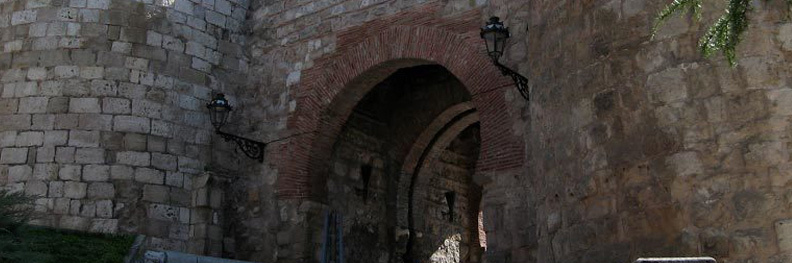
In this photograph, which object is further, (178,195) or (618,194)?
(178,195)

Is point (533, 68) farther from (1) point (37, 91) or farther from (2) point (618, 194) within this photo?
(1) point (37, 91)

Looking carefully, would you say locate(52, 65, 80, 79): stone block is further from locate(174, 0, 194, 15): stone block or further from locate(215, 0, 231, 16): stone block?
locate(215, 0, 231, 16): stone block

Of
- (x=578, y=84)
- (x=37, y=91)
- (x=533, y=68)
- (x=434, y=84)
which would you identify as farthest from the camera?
(x=434, y=84)

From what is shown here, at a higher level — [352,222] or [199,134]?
[199,134]

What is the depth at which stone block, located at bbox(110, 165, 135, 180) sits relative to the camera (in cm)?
1107

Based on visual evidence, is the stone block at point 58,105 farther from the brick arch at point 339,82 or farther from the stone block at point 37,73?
the brick arch at point 339,82

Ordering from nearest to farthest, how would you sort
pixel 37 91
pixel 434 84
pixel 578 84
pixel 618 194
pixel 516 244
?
1. pixel 618 194
2. pixel 578 84
3. pixel 516 244
4. pixel 37 91
5. pixel 434 84

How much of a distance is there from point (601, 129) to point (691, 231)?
3.55 feet

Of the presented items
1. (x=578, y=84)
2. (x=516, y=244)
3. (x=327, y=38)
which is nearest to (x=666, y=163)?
(x=578, y=84)

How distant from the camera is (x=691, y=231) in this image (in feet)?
20.9

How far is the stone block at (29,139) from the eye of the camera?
11.1 m

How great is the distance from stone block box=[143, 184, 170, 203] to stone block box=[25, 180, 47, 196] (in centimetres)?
110

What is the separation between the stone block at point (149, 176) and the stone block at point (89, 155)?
1.40 feet

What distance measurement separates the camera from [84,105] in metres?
11.3
